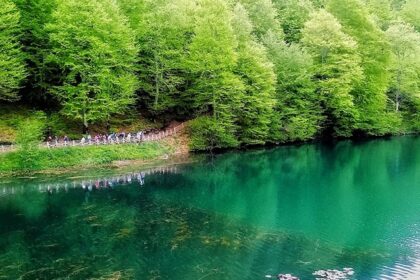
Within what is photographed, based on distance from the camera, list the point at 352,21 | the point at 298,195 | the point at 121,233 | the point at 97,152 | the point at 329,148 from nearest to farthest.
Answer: the point at 121,233, the point at 298,195, the point at 97,152, the point at 329,148, the point at 352,21

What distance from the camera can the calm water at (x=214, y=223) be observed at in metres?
30.6

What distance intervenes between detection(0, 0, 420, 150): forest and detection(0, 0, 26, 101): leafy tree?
0.55ft

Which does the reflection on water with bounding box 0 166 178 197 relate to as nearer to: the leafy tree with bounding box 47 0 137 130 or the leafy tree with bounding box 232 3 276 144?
the leafy tree with bounding box 47 0 137 130

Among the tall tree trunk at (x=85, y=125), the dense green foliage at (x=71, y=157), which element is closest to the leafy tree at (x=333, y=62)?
the dense green foliage at (x=71, y=157)

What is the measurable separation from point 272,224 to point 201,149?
3175cm

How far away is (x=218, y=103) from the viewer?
70062 mm

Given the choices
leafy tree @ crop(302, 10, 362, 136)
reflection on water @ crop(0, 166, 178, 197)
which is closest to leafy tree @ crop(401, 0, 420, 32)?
leafy tree @ crop(302, 10, 362, 136)

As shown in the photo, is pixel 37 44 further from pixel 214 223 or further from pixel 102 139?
pixel 214 223

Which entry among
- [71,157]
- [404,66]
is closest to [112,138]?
[71,157]

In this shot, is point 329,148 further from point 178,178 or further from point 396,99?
point 178,178

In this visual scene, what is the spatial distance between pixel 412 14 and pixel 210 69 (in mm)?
78143

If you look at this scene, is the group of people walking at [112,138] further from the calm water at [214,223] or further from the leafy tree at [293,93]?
the leafy tree at [293,93]

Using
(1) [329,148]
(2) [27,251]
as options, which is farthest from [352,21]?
(2) [27,251]

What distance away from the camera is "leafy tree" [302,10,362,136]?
267 ft
